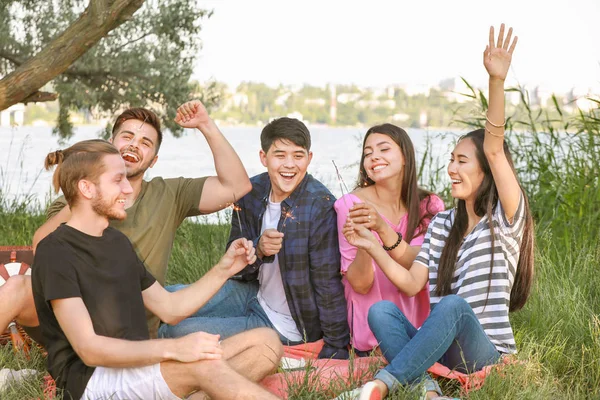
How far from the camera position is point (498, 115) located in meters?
3.28

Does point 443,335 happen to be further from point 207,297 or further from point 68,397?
point 68,397

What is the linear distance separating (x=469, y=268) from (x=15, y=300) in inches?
78.3

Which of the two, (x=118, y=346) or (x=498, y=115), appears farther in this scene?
(x=498, y=115)

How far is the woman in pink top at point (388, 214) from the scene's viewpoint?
155 inches

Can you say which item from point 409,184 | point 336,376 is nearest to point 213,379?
point 336,376

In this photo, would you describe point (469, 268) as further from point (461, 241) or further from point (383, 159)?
point (383, 159)

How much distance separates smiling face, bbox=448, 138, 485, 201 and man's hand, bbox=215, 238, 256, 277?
979 millimetres

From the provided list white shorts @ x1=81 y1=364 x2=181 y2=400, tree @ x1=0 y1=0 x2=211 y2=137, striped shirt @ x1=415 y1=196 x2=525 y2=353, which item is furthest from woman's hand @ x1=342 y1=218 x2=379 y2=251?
tree @ x1=0 y1=0 x2=211 y2=137

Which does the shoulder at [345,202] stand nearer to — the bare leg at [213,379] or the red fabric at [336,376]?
the red fabric at [336,376]

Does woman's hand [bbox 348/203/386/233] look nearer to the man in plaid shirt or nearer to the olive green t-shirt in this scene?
the man in plaid shirt

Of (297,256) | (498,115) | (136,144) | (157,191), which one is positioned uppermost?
(498,115)

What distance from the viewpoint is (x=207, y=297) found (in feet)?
11.0

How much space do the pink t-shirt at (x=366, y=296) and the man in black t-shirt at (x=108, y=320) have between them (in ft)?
2.67

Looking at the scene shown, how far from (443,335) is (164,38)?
20.3 ft
